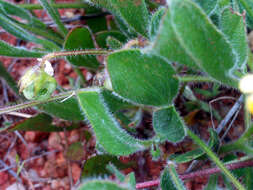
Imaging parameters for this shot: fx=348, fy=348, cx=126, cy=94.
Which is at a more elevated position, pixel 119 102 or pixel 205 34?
pixel 205 34

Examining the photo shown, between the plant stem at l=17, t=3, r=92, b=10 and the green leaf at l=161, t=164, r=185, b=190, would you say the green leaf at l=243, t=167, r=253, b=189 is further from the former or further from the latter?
the plant stem at l=17, t=3, r=92, b=10

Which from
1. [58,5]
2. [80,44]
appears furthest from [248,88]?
[58,5]

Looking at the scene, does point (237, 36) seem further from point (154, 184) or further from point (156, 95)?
point (154, 184)

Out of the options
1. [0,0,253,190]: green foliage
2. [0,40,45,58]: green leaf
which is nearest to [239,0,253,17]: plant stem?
[0,0,253,190]: green foliage

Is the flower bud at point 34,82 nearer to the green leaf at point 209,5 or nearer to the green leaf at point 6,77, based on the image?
the green leaf at point 209,5

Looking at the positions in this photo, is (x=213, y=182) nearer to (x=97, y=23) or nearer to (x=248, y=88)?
(x=248, y=88)

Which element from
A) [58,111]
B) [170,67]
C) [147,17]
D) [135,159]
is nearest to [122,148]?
[170,67]

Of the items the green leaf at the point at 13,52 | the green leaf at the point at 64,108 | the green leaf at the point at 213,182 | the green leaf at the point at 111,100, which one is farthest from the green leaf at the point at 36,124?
the green leaf at the point at 213,182

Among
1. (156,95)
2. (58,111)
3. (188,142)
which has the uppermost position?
(156,95)
